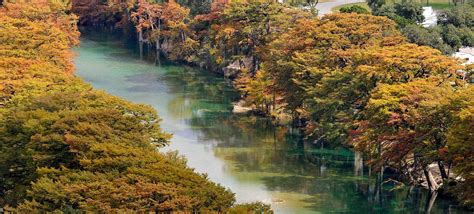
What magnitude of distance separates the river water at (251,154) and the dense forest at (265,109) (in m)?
1.24

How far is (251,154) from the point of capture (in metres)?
41.7

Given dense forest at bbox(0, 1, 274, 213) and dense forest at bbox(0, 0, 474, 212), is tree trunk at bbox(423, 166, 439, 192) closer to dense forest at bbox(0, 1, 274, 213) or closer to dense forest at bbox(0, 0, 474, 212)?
dense forest at bbox(0, 0, 474, 212)

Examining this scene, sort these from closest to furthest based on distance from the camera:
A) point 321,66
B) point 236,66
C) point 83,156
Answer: point 83,156
point 321,66
point 236,66

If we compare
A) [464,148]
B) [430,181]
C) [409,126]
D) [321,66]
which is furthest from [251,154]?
[464,148]

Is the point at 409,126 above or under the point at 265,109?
above

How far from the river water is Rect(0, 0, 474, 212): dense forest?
4.05 ft

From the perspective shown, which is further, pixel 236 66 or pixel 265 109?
pixel 236 66

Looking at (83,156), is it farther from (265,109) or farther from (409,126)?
(265,109)

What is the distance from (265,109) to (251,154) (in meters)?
9.05

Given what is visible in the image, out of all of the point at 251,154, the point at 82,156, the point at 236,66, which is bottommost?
the point at 251,154

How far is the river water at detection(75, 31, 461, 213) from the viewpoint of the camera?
34.4m

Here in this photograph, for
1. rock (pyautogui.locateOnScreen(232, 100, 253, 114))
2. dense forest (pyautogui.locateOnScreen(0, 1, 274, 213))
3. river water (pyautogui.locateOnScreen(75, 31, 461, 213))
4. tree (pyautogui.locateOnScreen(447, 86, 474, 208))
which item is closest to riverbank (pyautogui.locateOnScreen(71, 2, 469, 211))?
rock (pyautogui.locateOnScreen(232, 100, 253, 114))

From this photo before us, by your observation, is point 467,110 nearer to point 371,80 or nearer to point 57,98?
point 371,80

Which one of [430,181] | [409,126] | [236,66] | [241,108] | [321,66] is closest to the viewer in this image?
[409,126]
